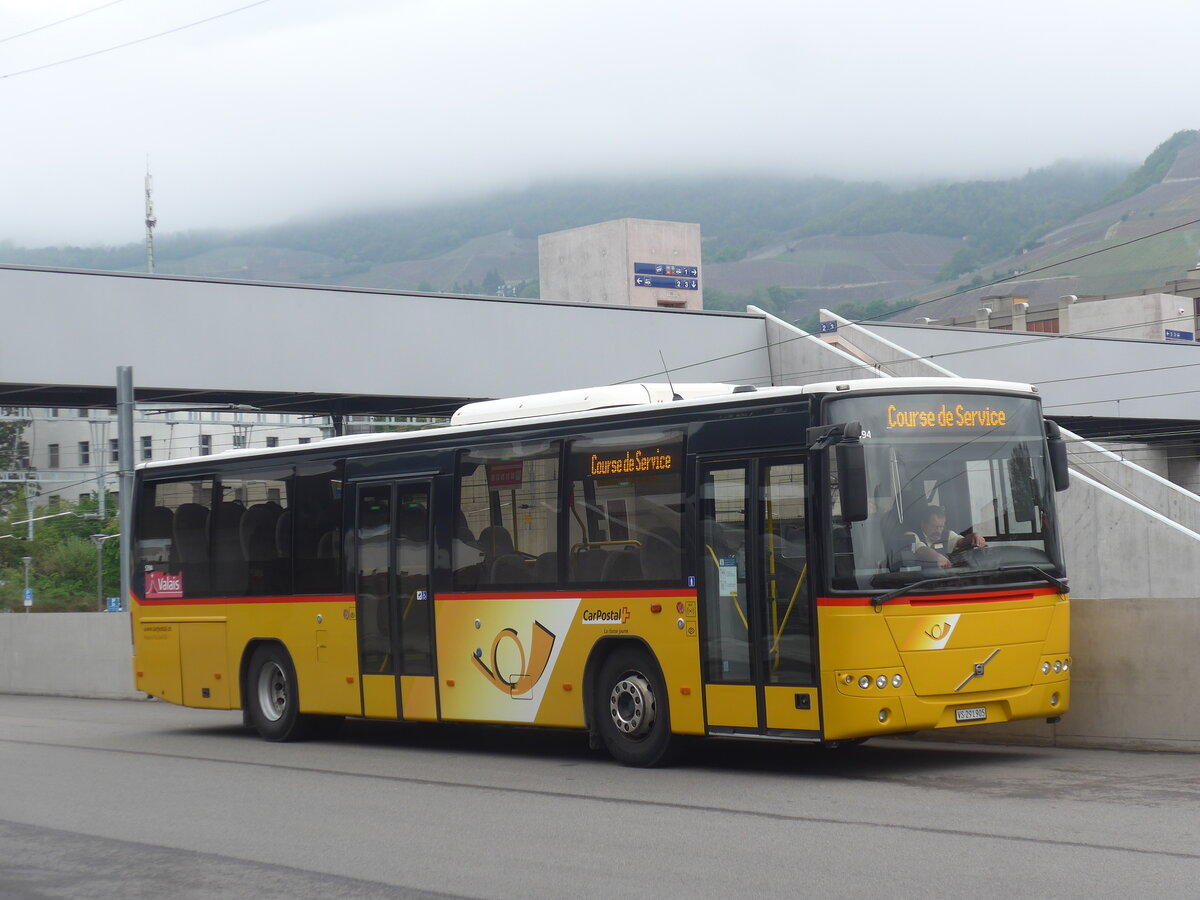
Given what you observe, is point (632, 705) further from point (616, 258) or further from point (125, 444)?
point (616, 258)

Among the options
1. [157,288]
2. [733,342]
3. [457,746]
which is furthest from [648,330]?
[457,746]

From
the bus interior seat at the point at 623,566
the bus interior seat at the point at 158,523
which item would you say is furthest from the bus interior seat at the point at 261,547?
the bus interior seat at the point at 623,566

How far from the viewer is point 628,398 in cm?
1382

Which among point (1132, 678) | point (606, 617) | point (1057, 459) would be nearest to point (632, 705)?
point (606, 617)

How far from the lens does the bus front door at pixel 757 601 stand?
38.2ft

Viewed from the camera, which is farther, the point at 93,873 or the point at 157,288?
the point at 157,288

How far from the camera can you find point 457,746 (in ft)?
51.8

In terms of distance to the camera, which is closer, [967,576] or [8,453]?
[967,576]

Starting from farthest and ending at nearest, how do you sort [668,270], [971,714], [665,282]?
[668,270]
[665,282]
[971,714]

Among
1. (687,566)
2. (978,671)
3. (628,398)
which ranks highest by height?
(628,398)

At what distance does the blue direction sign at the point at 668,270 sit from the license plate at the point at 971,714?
148 feet

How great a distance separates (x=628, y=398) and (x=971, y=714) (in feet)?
13.4

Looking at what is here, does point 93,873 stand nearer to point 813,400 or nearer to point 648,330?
point 813,400

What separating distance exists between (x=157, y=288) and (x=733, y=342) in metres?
14.7
